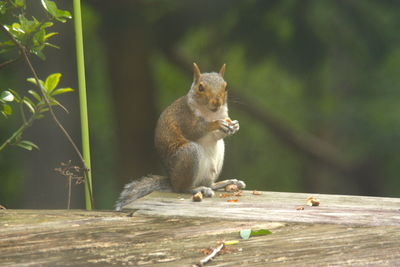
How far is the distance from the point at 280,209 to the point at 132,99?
2.75 meters

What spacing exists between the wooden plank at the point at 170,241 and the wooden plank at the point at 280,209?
2.2 inches

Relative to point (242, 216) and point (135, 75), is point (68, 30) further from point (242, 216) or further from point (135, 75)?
point (242, 216)

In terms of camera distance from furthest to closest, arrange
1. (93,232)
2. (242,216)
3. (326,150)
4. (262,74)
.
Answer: (262,74) → (326,150) → (242,216) → (93,232)

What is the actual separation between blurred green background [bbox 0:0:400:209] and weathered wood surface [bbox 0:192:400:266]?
4.31 ft

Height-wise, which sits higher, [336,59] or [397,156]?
[336,59]

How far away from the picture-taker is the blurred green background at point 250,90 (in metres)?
3.79

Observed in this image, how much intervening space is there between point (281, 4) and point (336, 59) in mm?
876

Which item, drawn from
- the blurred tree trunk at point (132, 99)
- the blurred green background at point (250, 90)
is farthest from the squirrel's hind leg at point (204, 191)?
the blurred tree trunk at point (132, 99)

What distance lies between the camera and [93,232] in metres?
1.92

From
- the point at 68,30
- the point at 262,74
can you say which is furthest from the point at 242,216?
the point at 262,74

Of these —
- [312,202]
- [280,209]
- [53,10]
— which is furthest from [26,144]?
[312,202]

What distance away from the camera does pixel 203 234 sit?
191 centimetres

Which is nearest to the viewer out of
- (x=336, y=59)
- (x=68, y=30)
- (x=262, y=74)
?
(x=68, y=30)

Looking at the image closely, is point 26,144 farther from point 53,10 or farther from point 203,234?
point 203,234
